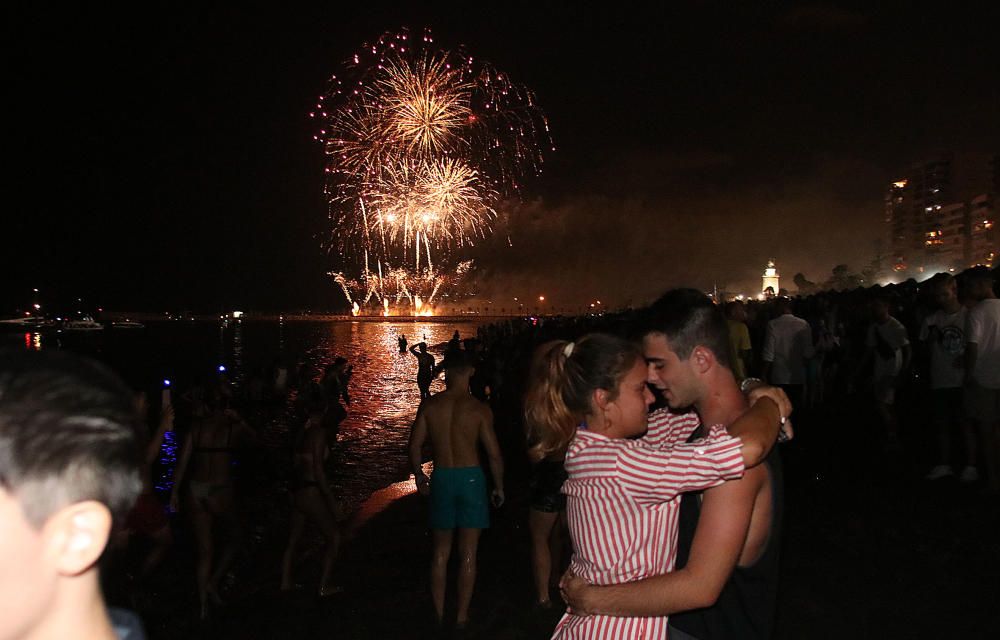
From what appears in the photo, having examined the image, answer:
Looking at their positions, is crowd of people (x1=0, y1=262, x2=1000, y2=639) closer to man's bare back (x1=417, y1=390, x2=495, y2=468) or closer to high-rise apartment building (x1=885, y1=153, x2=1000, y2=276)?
man's bare back (x1=417, y1=390, x2=495, y2=468)

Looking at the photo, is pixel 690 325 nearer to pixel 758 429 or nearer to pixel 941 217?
pixel 758 429

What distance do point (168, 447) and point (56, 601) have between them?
17084 millimetres

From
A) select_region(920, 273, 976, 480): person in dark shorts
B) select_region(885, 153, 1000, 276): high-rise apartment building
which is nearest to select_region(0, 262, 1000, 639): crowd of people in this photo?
select_region(920, 273, 976, 480): person in dark shorts

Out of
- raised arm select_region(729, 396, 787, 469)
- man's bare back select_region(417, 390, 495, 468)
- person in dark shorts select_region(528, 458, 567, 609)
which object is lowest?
person in dark shorts select_region(528, 458, 567, 609)

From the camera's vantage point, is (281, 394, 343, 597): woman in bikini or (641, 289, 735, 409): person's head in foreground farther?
(281, 394, 343, 597): woman in bikini

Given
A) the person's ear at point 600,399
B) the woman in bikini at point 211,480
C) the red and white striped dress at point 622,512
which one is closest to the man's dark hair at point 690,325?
the person's ear at point 600,399

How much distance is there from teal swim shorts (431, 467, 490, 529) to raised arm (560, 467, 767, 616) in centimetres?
368

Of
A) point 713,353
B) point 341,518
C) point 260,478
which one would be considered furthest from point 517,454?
point 713,353

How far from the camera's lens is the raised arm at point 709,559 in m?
1.96

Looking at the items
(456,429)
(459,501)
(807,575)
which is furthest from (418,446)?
(807,575)

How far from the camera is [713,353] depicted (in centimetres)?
235

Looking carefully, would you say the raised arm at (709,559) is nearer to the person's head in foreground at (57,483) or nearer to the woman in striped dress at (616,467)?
the woman in striped dress at (616,467)

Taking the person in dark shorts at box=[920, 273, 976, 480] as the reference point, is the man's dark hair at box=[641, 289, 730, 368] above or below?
above

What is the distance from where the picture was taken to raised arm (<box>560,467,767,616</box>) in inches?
77.1
